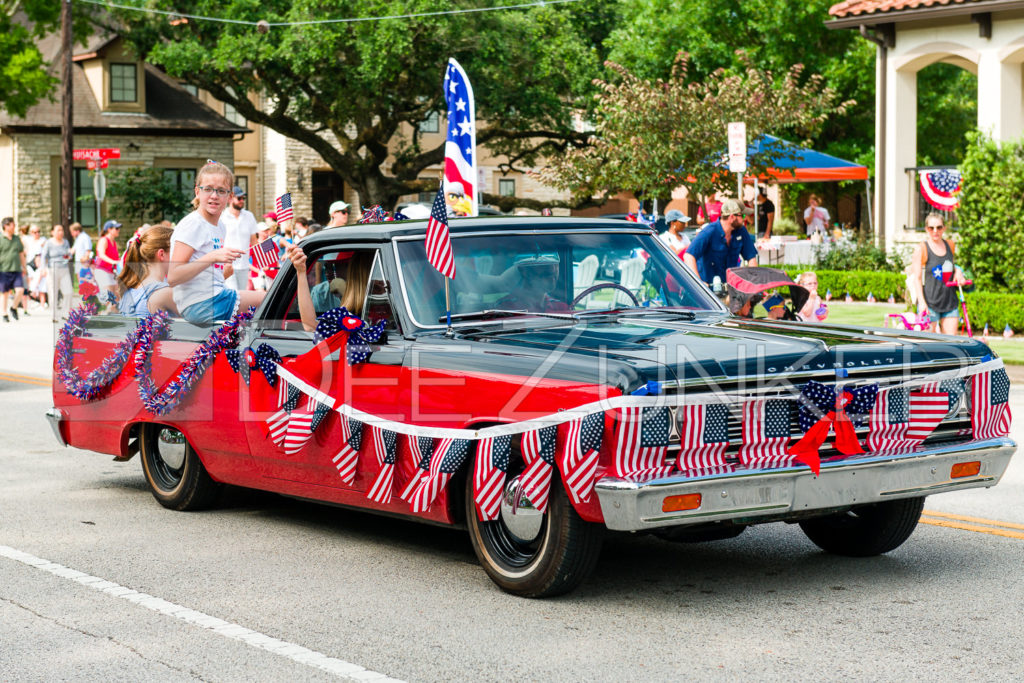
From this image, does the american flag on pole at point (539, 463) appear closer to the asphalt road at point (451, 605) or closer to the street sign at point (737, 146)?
the asphalt road at point (451, 605)

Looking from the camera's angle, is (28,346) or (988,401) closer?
(988,401)

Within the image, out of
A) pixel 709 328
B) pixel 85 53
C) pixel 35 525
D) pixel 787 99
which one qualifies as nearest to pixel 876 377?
pixel 709 328

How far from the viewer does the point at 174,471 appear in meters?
8.54

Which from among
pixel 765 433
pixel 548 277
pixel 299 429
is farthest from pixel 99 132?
pixel 765 433

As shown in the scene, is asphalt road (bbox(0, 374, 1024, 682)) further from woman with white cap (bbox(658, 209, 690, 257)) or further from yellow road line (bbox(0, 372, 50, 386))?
woman with white cap (bbox(658, 209, 690, 257))

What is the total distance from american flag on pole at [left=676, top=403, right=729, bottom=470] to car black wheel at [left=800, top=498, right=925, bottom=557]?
4.11 ft

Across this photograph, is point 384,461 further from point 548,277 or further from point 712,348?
point 712,348

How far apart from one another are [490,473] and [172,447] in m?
3.02

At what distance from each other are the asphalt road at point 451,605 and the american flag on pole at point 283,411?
596mm

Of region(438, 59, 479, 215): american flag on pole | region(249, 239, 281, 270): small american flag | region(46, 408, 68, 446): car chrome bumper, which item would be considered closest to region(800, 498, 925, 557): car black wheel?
region(249, 239, 281, 270): small american flag

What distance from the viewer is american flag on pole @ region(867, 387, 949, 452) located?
6.15 m

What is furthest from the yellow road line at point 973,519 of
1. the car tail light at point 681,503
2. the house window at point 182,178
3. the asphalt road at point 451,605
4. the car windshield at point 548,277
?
the house window at point 182,178

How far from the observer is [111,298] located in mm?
9211

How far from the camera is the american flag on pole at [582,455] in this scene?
18.5 ft
